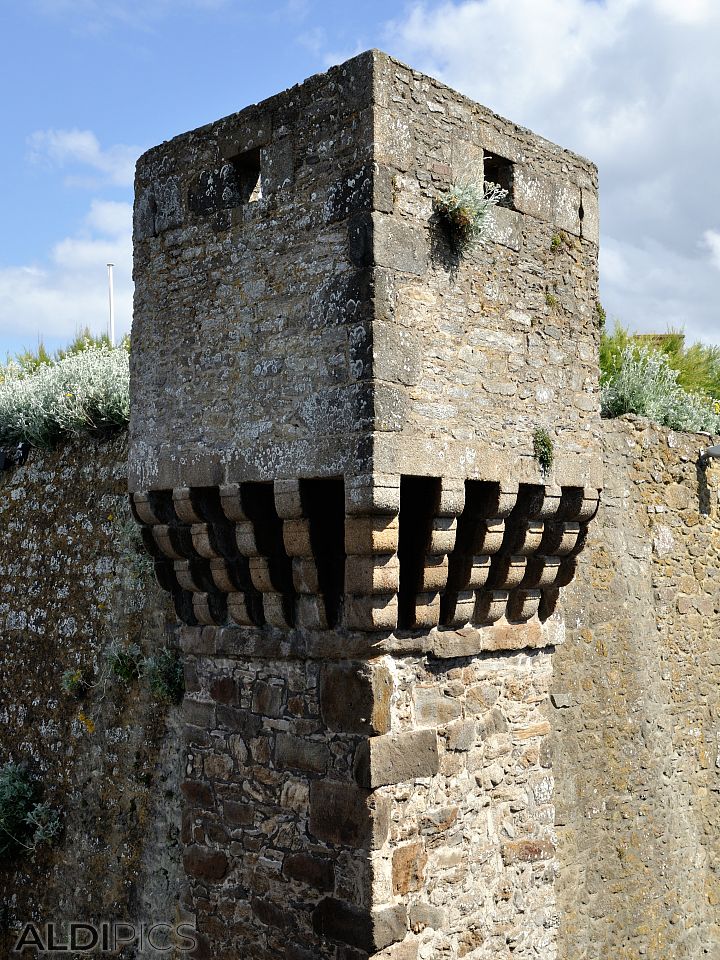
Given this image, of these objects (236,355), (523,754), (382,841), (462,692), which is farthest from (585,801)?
(236,355)

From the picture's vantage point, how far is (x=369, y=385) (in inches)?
199

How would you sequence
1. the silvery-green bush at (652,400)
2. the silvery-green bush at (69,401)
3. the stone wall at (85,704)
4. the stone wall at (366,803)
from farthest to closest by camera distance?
the silvery-green bush at (652,400) → the silvery-green bush at (69,401) → the stone wall at (85,704) → the stone wall at (366,803)

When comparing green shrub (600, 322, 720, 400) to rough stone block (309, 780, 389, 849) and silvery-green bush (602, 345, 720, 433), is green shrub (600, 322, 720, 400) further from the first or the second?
rough stone block (309, 780, 389, 849)

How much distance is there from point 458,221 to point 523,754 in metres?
3.02

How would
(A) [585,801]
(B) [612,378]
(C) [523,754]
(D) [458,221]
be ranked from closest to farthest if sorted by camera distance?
(D) [458,221], (C) [523,754], (A) [585,801], (B) [612,378]

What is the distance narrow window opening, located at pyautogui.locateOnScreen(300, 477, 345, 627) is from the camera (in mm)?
5371

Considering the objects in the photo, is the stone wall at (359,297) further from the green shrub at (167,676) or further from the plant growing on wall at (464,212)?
the green shrub at (167,676)

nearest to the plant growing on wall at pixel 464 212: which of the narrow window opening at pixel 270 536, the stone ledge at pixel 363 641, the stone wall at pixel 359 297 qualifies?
the stone wall at pixel 359 297

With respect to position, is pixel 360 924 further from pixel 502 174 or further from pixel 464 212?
pixel 502 174

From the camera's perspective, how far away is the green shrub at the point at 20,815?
291 inches

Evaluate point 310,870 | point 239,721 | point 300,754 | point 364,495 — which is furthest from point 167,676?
point 364,495

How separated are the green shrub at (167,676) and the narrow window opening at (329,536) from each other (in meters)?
1.63

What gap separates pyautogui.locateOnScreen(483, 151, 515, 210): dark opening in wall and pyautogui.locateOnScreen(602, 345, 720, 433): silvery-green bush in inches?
117

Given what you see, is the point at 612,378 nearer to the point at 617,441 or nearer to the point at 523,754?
the point at 617,441
